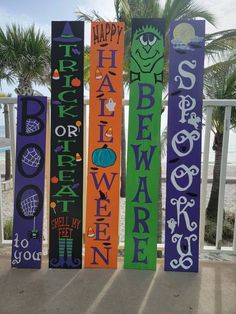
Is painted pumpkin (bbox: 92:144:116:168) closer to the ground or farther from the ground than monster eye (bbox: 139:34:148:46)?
closer to the ground

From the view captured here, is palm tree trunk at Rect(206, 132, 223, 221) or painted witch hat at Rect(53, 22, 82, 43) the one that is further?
palm tree trunk at Rect(206, 132, 223, 221)

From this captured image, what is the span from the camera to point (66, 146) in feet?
6.06

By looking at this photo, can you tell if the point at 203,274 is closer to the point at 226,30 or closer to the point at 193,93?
the point at 193,93

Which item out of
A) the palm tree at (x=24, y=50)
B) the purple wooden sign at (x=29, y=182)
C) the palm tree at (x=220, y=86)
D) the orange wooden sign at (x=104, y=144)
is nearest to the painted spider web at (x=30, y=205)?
the purple wooden sign at (x=29, y=182)

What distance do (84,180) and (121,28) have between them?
99cm

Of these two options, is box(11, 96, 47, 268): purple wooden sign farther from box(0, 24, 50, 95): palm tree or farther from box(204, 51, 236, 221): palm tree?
box(0, 24, 50, 95): palm tree

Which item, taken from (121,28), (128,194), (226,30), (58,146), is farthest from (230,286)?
(226,30)

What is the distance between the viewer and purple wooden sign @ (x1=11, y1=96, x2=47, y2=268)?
1.86 meters

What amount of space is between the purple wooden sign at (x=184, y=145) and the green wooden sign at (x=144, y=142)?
0.26ft

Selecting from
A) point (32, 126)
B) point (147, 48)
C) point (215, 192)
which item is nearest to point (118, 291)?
point (32, 126)

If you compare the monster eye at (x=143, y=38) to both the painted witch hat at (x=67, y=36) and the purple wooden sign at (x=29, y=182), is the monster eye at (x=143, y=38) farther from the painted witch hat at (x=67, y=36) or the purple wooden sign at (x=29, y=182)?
the purple wooden sign at (x=29, y=182)

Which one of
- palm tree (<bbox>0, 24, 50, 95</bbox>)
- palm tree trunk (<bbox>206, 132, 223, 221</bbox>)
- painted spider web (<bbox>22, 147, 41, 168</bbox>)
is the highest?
palm tree (<bbox>0, 24, 50, 95</bbox>)

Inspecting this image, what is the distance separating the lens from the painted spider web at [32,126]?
1863 mm

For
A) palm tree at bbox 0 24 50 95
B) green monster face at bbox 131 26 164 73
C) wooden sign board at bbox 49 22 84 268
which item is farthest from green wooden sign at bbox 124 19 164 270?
palm tree at bbox 0 24 50 95
